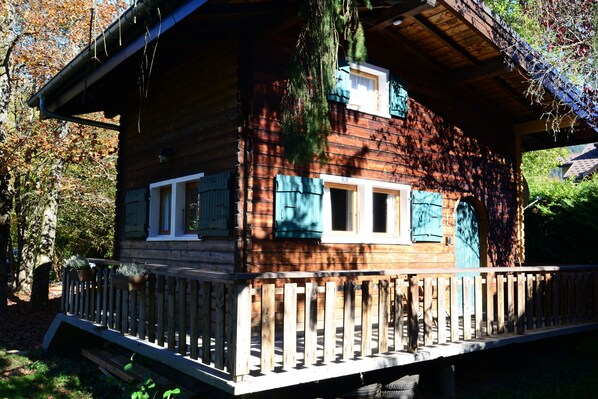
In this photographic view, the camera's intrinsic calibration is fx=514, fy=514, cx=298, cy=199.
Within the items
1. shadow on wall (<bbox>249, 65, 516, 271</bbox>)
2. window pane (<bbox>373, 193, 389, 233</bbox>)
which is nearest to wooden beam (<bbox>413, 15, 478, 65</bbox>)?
shadow on wall (<bbox>249, 65, 516, 271</bbox>)

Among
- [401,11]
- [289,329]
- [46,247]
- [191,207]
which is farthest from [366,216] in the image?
[46,247]

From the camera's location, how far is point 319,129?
235 inches

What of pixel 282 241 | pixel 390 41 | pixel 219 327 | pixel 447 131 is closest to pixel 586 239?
pixel 447 131

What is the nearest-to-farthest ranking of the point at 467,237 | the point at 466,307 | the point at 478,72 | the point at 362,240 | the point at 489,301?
the point at 466,307 < the point at 489,301 < the point at 362,240 < the point at 478,72 < the point at 467,237

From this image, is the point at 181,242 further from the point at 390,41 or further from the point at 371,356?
the point at 390,41

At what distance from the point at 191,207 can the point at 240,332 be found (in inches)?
161

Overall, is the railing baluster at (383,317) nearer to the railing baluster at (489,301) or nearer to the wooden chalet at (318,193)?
the wooden chalet at (318,193)

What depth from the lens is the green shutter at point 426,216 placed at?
27.8 ft

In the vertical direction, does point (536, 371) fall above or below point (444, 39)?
below

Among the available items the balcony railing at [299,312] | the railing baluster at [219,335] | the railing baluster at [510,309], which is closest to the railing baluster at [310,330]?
the balcony railing at [299,312]

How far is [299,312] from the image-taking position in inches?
279

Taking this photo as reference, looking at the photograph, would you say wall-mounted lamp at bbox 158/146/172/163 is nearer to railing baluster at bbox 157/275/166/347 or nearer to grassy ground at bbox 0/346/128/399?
railing baluster at bbox 157/275/166/347

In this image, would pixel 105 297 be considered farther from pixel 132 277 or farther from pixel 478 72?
pixel 478 72

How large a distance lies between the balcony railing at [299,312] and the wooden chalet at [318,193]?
2 cm
